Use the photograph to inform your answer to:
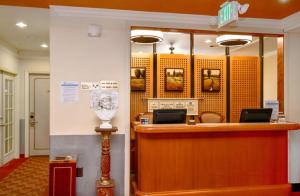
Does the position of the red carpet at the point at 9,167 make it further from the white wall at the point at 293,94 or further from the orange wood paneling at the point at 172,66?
the white wall at the point at 293,94

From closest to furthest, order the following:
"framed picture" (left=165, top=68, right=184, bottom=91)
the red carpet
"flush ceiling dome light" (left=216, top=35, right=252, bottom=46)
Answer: "flush ceiling dome light" (left=216, top=35, right=252, bottom=46), the red carpet, "framed picture" (left=165, top=68, right=184, bottom=91)

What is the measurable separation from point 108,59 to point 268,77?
5.10m

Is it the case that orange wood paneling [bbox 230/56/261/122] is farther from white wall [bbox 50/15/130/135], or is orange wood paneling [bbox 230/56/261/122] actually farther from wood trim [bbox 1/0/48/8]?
wood trim [bbox 1/0/48/8]

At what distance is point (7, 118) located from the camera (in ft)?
22.2

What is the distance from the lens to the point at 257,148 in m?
4.03

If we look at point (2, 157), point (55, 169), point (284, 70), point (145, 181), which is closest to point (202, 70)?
point (284, 70)

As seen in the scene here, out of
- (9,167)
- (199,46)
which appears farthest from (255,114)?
(9,167)

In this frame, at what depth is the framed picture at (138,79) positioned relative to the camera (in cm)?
656

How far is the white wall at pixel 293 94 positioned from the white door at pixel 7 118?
569 centimetres

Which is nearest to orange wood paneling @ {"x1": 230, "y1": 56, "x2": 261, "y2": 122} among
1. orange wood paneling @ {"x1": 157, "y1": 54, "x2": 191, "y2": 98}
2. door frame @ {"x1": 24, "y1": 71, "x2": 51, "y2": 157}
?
orange wood paneling @ {"x1": 157, "y1": 54, "x2": 191, "y2": 98}

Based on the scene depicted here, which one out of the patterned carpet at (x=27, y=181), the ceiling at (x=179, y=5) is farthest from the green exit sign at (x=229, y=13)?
the patterned carpet at (x=27, y=181)

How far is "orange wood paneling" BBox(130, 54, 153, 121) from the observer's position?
658 cm

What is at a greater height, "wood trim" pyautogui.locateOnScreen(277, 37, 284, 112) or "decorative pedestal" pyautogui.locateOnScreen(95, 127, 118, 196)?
"wood trim" pyautogui.locateOnScreen(277, 37, 284, 112)

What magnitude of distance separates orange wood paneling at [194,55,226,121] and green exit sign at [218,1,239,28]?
132 inches
